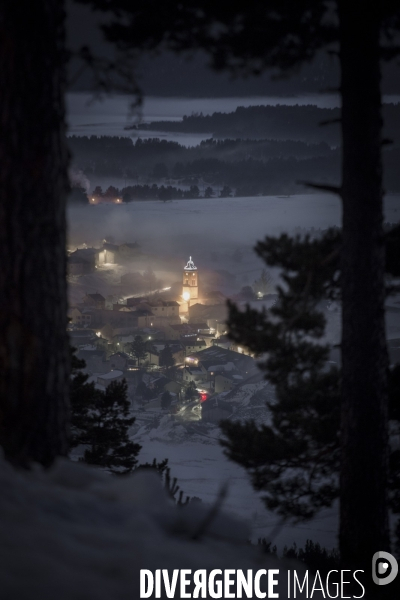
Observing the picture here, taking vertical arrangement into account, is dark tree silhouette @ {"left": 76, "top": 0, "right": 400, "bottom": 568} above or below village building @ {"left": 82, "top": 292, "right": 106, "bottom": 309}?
above

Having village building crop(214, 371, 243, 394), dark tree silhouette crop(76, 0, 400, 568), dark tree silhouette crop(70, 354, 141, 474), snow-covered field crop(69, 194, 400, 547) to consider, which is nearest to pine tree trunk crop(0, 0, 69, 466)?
snow-covered field crop(69, 194, 400, 547)

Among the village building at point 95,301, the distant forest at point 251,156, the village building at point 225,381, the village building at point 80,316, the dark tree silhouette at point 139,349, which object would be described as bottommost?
the village building at point 225,381

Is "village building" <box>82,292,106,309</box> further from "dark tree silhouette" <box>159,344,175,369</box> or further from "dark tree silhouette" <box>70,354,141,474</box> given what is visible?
"dark tree silhouette" <box>70,354,141,474</box>

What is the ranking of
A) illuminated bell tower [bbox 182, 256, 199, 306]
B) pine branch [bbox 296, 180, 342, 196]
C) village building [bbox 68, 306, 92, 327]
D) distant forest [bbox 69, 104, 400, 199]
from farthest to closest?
1. illuminated bell tower [bbox 182, 256, 199, 306]
2. village building [bbox 68, 306, 92, 327]
3. distant forest [bbox 69, 104, 400, 199]
4. pine branch [bbox 296, 180, 342, 196]

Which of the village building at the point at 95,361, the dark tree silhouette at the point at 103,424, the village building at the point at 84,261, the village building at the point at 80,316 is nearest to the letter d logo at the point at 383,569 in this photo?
the dark tree silhouette at the point at 103,424

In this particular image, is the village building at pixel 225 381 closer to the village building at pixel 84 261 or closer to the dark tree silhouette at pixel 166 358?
the dark tree silhouette at pixel 166 358

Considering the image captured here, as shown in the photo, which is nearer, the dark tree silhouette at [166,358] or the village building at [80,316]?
the dark tree silhouette at [166,358]

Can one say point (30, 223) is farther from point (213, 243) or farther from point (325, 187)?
point (213, 243)
